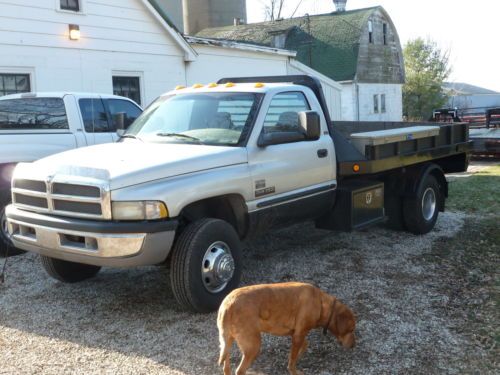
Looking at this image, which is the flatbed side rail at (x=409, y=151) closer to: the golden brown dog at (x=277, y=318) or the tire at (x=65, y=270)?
the golden brown dog at (x=277, y=318)

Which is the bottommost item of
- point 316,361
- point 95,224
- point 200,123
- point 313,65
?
point 316,361

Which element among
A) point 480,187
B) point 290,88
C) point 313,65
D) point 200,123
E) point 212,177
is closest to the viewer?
point 212,177

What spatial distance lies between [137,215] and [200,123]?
1.55 metres

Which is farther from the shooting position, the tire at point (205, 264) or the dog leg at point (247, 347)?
the tire at point (205, 264)

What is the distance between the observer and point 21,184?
18.1 ft

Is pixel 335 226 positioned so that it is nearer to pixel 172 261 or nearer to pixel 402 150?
pixel 402 150

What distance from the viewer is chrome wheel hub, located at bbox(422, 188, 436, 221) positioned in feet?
27.0

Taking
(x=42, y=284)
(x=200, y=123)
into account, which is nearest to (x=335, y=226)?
(x=200, y=123)

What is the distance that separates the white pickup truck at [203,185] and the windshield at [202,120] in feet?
0.04

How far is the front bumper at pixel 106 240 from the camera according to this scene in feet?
15.7

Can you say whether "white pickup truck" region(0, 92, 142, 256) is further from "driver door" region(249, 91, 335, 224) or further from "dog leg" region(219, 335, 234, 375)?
"dog leg" region(219, 335, 234, 375)

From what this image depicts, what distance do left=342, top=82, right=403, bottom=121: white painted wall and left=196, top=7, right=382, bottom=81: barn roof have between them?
756 millimetres

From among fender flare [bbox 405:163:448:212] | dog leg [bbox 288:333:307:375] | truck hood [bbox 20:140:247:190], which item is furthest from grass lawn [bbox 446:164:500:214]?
dog leg [bbox 288:333:307:375]

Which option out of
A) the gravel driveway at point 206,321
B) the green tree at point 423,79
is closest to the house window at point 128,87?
the gravel driveway at point 206,321
